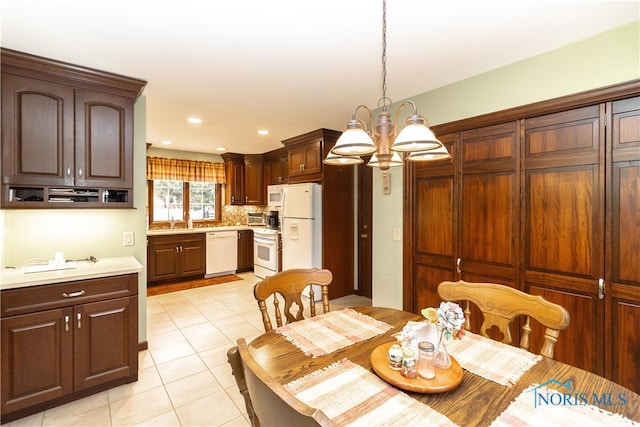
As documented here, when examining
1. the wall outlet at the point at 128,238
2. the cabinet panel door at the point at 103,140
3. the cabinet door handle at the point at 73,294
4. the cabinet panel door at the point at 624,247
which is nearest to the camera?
the cabinet panel door at the point at 624,247

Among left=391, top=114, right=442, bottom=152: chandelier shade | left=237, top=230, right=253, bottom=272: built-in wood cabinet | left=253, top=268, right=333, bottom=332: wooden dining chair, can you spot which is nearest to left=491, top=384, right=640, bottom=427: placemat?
left=391, top=114, right=442, bottom=152: chandelier shade

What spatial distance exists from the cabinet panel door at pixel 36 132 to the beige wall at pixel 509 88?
8.82ft

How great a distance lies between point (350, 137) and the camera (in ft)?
4.00

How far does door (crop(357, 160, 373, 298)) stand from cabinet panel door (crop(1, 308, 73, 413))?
3.50m

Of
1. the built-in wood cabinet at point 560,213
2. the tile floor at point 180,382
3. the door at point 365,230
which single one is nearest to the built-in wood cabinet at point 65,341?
the tile floor at point 180,382

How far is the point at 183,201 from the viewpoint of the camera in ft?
19.4

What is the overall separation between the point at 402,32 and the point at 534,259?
1.81 metres

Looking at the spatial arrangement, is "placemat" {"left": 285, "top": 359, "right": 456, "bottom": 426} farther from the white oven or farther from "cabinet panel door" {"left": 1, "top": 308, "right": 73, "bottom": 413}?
the white oven

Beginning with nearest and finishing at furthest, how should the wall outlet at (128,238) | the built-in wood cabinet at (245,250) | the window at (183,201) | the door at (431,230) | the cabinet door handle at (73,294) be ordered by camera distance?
the cabinet door handle at (73,294) → the door at (431,230) → the wall outlet at (128,238) → the window at (183,201) → the built-in wood cabinet at (245,250)

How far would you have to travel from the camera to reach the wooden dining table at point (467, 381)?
0.92m

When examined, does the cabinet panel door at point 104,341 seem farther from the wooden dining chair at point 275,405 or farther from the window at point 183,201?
the window at point 183,201

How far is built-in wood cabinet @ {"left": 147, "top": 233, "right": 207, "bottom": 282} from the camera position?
16.0 feet

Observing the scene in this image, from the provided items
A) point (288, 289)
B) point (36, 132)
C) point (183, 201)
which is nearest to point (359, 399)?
point (288, 289)

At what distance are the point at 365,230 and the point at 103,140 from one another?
3.40 meters
